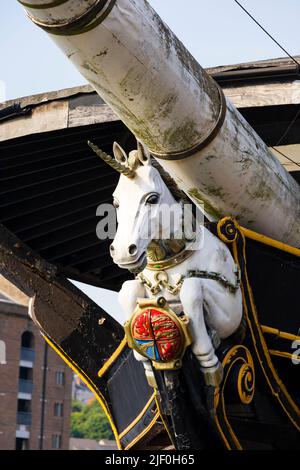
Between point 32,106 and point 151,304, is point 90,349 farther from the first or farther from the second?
point 151,304

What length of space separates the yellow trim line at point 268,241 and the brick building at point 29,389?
42.5 meters

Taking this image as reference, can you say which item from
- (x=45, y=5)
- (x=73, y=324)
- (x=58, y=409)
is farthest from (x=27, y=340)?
(x=45, y=5)

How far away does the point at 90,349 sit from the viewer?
469 inches

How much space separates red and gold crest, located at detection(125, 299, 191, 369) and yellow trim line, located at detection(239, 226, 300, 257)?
101cm

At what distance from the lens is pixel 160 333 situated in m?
8.74

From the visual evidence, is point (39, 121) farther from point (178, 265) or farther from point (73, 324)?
point (178, 265)

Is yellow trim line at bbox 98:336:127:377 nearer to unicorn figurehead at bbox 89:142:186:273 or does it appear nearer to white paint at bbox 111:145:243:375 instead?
white paint at bbox 111:145:243:375

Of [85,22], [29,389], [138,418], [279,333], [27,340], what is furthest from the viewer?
→ [27,340]

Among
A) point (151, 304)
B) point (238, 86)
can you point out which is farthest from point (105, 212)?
point (151, 304)

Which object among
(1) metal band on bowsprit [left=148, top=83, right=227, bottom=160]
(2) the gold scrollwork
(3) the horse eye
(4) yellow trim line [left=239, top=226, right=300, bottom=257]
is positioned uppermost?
(1) metal band on bowsprit [left=148, top=83, right=227, bottom=160]

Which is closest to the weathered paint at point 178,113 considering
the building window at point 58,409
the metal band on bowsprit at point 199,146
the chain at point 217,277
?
the metal band on bowsprit at point 199,146

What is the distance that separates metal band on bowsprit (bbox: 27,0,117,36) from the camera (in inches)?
316

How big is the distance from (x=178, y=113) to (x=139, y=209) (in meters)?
0.76

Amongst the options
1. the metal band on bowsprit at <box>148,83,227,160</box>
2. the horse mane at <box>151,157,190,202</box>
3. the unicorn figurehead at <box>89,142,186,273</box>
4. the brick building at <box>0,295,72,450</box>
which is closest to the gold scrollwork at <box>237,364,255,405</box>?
the unicorn figurehead at <box>89,142,186,273</box>
